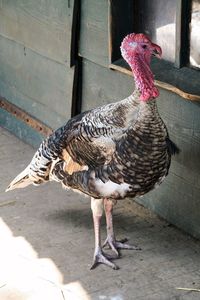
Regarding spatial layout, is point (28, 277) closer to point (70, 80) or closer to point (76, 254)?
point (76, 254)

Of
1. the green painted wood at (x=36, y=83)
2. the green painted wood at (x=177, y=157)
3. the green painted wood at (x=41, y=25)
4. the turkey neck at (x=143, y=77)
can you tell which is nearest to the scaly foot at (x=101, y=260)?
the green painted wood at (x=177, y=157)

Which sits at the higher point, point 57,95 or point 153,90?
point 153,90

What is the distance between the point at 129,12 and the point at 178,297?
2.10 m

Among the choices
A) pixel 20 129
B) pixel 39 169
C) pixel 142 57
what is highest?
pixel 142 57

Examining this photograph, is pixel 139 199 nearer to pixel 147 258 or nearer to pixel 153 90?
pixel 147 258

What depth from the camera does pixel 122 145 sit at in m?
4.12

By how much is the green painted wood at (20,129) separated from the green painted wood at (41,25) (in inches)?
33.1

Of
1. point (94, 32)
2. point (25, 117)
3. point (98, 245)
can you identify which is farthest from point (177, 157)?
point (25, 117)

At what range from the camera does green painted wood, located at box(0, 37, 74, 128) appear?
227 inches

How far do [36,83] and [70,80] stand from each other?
69 cm

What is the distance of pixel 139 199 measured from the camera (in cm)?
527

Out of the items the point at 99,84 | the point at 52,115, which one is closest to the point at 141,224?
the point at 99,84

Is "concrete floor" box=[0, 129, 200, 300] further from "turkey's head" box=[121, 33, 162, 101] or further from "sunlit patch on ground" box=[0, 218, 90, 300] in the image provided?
"turkey's head" box=[121, 33, 162, 101]

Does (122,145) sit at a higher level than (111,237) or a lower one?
higher
